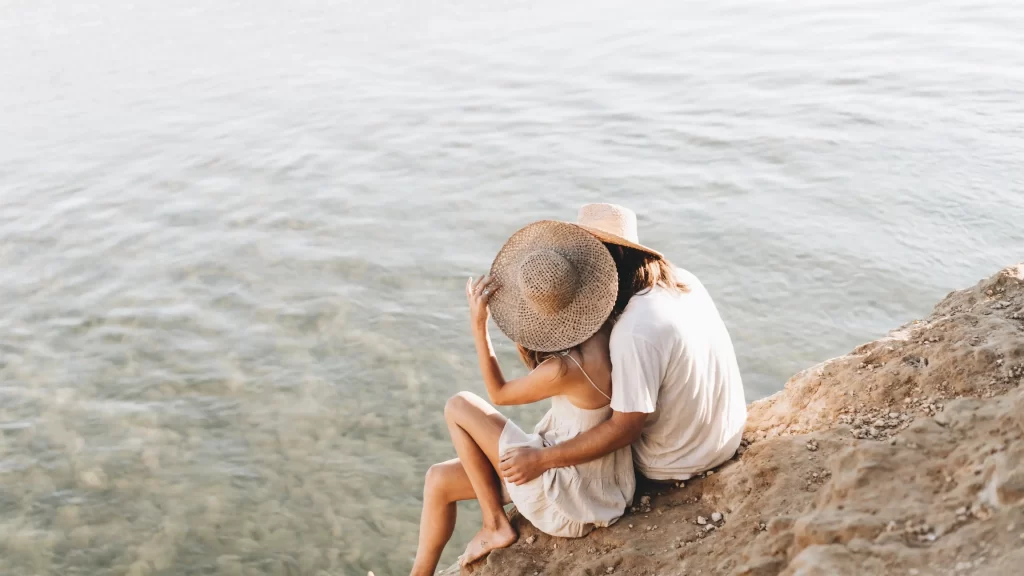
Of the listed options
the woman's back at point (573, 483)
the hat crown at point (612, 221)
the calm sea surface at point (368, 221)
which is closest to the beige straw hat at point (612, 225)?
the hat crown at point (612, 221)

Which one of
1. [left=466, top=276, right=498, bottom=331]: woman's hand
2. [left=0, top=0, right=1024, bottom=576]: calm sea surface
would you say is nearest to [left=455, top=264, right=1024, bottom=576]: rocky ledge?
[left=466, top=276, right=498, bottom=331]: woman's hand

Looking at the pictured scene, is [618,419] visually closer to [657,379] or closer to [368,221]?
[657,379]

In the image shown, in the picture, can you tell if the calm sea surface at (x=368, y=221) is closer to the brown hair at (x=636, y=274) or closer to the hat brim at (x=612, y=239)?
the brown hair at (x=636, y=274)

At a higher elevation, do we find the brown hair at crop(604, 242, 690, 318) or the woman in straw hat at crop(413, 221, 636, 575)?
the brown hair at crop(604, 242, 690, 318)

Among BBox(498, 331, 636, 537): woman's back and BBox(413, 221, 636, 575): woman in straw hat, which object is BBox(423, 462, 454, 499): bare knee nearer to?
BBox(413, 221, 636, 575): woman in straw hat

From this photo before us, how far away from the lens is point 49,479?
5855 mm

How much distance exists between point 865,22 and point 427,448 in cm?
1373

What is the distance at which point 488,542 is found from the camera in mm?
3789

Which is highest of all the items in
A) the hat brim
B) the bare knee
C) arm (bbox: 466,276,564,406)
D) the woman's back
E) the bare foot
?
the hat brim

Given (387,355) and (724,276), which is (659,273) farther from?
(724,276)

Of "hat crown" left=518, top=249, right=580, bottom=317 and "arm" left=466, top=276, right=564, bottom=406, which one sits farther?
"arm" left=466, top=276, right=564, bottom=406

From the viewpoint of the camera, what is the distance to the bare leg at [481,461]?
3660 mm

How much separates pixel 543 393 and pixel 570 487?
1.49 ft

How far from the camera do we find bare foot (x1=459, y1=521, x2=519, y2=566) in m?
3.74
